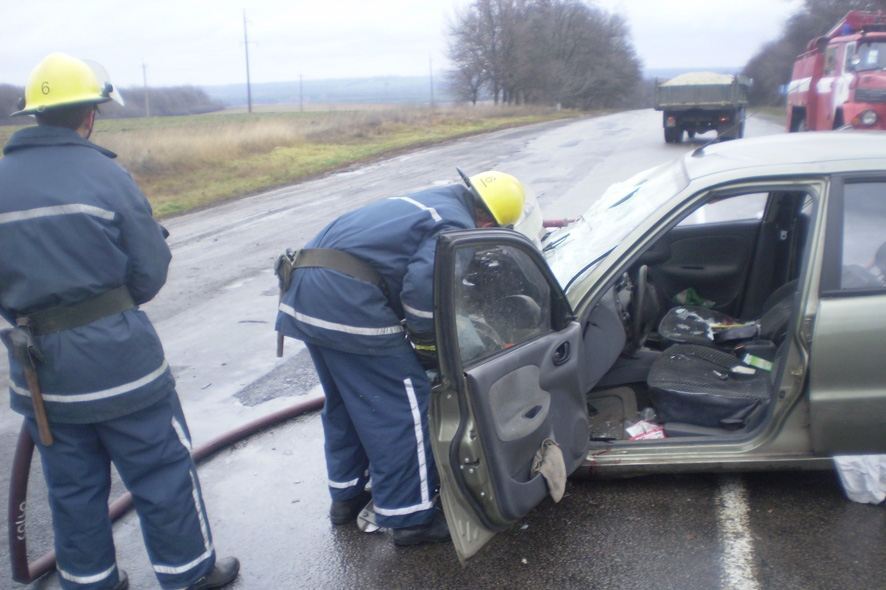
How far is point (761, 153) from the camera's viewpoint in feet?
11.7

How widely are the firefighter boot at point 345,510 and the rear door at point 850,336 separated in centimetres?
198

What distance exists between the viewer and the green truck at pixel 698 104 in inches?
886

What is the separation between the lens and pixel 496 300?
116 inches

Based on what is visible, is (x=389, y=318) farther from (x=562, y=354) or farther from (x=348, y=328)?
(x=562, y=354)

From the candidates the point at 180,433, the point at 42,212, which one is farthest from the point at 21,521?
the point at 42,212

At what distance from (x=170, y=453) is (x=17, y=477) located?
719 millimetres

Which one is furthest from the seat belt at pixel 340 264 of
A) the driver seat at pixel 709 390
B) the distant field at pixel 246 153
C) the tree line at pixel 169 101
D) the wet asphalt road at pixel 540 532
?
the tree line at pixel 169 101

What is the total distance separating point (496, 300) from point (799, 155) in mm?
1546

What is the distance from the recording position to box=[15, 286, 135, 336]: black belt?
2.75m

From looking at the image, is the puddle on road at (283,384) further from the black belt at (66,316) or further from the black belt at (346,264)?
the black belt at (66,316)

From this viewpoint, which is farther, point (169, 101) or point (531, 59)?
point (169, 101)

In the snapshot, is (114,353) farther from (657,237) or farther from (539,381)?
(657,237)

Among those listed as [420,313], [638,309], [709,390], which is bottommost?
[709,390]

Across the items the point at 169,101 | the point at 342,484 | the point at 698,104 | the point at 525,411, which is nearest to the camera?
the point at 525,411
